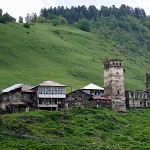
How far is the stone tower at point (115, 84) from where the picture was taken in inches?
4668

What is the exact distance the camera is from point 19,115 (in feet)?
317

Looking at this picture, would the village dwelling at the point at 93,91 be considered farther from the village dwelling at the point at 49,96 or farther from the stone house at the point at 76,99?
the village dwelling at the point at 49,96

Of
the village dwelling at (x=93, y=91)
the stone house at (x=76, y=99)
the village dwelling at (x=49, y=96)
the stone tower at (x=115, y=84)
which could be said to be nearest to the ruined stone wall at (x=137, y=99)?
the stone tower at (x=115, y=84)

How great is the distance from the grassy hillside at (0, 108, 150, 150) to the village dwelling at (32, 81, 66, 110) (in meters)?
6.31

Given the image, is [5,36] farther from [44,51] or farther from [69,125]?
[69,125]

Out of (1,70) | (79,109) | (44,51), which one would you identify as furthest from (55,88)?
(44,51)

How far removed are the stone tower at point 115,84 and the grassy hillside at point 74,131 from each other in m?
7.74

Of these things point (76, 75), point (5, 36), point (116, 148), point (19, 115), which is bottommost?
point (116, 148)

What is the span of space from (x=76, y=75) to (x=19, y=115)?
72162 mm

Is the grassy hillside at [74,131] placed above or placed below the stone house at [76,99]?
below

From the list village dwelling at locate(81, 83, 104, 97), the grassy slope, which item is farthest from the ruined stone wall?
the grassy slope

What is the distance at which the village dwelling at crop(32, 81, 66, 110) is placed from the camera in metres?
111

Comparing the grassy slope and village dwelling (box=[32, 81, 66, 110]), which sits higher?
the grassy slope

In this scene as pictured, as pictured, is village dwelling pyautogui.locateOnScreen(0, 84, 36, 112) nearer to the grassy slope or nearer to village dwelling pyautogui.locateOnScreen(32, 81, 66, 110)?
village dwelling pyautogui.locateOnScreen(32, 81, 66, 110)
